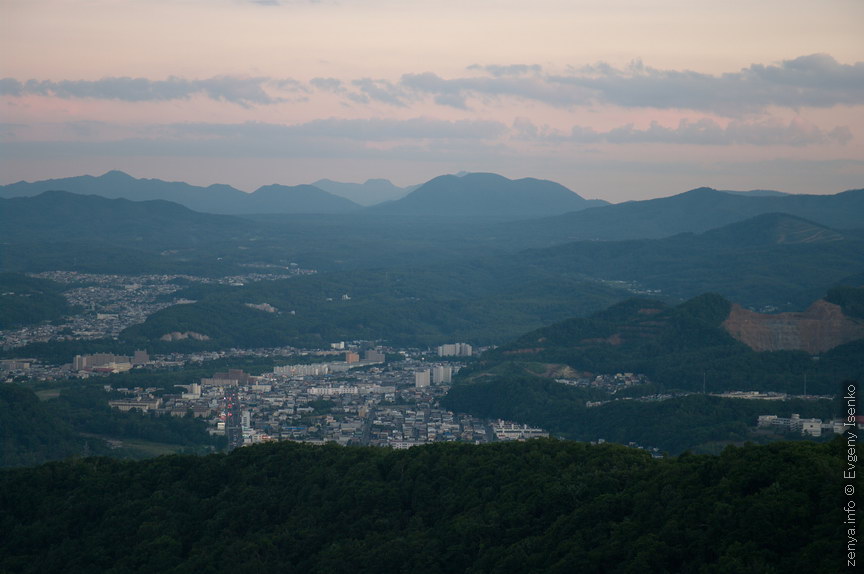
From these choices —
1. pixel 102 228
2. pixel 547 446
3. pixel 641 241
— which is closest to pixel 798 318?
pixel 547 446

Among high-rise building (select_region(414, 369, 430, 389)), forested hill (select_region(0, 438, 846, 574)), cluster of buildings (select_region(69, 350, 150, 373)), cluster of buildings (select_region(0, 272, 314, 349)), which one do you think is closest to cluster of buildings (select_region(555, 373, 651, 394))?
high-rise building (select_region(414, 369, 430, 389))

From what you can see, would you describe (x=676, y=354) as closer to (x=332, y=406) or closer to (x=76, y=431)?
(x=332, y=406)

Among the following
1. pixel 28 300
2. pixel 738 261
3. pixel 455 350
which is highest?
pixel 738 261

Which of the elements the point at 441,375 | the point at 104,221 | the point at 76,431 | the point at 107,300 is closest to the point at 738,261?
the point at 441,375

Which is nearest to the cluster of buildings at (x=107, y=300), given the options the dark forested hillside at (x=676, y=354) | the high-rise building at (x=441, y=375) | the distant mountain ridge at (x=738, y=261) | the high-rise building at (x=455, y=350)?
the high-rise building at (x=455, y=350)

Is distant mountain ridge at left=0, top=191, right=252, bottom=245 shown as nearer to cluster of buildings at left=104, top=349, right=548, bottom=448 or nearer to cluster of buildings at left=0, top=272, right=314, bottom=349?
cluster of buildings at left=0, top=272, right=314, bottom=349

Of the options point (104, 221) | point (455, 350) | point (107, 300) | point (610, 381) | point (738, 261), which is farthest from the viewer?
point (104, 221)

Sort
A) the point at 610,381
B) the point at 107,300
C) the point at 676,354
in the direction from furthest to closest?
1. the point at 107,300
2. the point at 676,354
3. the point at 610,381

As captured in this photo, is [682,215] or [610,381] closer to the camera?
[610,381]
